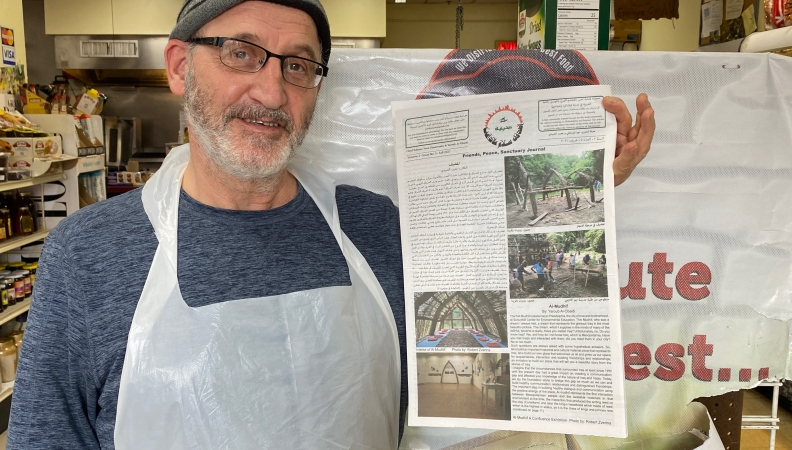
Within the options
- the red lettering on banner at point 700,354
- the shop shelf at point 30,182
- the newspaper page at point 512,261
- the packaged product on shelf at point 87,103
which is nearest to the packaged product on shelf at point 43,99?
the packaged product on shelf at point 87,103

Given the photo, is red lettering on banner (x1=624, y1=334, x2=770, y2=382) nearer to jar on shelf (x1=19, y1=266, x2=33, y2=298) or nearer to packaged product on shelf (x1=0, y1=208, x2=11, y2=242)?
packaged product on shelf (x1=0, y1=208, x2=11, y2=242)

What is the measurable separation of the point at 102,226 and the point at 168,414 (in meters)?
0.32

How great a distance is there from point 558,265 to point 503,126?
0.24 m

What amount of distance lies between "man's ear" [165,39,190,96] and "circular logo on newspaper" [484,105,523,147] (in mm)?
530

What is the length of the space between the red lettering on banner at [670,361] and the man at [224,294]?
0.40m

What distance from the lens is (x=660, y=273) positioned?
45.4 inches

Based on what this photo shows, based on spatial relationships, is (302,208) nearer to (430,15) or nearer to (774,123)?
(774,123)

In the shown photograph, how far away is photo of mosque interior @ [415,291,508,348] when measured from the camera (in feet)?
3.14

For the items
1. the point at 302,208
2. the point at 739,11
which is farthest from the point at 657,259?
the point at 739,11

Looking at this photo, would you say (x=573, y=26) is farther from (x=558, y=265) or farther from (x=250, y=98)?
(x=250, y=98)

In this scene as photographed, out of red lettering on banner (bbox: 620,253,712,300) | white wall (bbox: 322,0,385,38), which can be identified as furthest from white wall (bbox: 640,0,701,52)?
red lettering on banner (bbox: 620,253,712,300)

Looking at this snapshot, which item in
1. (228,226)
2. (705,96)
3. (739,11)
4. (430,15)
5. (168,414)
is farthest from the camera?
(430,15)

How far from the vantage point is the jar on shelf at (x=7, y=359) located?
271cm

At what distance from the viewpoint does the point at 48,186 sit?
3.11 m
